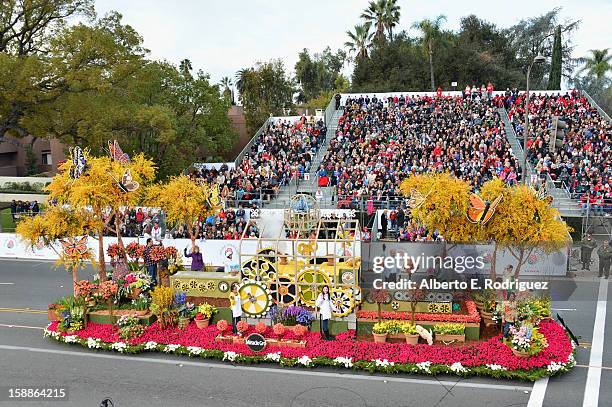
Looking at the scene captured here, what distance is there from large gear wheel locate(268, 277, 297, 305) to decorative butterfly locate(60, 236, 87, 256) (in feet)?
21.1

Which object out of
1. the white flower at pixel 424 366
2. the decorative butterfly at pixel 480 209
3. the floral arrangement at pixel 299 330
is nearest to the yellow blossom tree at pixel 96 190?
the floral arrangement at pixel 299 330

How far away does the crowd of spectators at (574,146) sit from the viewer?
2592 centimetres

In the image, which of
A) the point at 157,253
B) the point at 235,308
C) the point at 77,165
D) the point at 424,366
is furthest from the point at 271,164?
the point at 424,366

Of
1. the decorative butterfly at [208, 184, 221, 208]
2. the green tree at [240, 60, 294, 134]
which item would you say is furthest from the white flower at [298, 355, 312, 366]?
the green tree at [240, 60, 294, 134]

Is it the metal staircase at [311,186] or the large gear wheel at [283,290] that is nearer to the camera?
the large gear wheel at [283,290]

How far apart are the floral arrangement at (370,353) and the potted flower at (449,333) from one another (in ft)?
0.90

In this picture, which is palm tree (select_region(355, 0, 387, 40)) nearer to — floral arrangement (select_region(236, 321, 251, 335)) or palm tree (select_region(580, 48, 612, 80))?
palm tree (select_region(580, 48, 612, 80))

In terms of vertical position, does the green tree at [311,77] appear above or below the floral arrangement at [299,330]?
above

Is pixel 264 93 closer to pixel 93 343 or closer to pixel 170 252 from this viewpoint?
pixel 170 252

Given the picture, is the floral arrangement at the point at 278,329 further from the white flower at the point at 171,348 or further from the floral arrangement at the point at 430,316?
the white flower at the point at 171,348

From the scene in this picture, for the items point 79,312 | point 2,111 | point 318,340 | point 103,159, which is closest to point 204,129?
point 2,111

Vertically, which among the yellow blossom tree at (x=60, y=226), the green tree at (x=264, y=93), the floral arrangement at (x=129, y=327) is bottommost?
the floral arrangement at (x=129, y=327)

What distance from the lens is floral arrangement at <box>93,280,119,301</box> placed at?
16.2 m

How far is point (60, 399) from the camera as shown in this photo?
482 inches
